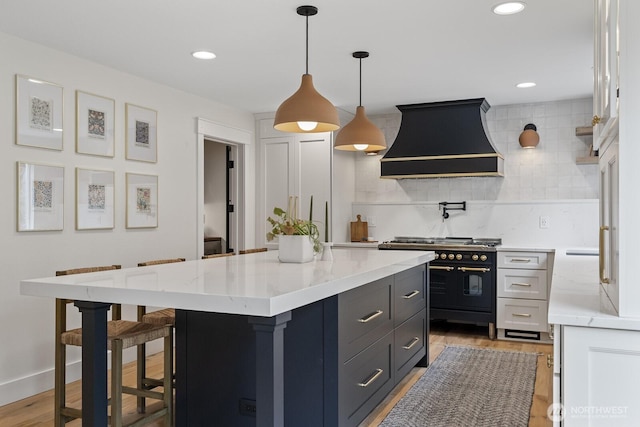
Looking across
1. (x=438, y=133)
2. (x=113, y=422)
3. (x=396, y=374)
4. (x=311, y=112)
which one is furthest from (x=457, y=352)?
(x=113, y=422)

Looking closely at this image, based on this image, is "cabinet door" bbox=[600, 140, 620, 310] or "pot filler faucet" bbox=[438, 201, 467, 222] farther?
"pot filler faucet" bbox=[438, 201, 467, 222]

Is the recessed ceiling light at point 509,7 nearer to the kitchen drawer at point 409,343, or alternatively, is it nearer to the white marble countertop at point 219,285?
the white marble countertop at point 219,285

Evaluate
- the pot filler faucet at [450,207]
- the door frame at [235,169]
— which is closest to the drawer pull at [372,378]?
the door frame at [235,169]

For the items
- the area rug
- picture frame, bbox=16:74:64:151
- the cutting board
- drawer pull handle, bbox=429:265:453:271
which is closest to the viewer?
the area rug

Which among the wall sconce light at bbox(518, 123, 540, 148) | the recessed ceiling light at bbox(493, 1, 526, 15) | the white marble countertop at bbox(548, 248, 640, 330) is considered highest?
the recessed ceiling light at bbox(493, 1, 526, 15)

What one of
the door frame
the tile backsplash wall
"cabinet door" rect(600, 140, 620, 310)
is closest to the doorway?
the door frame

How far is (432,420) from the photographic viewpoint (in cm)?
298

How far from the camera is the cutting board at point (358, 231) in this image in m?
6.02

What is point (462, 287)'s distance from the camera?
16.6 ft

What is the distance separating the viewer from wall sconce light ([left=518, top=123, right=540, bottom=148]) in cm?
524

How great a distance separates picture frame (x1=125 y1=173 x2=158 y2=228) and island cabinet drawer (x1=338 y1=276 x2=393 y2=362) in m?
2.27

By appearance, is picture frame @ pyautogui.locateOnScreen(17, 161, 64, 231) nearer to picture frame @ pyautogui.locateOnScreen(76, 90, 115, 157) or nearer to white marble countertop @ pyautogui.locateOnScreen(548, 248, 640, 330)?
picture frame @ pyautogui.locateOnScreen(76, 90, 115, 157)

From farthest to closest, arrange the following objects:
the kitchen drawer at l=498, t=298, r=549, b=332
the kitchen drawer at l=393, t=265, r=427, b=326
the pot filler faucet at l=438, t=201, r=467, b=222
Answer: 1. the pot filler faucet at l=438, t=201, r=467, b=222
2. the kitchen drawer at l=498, t=298, r=549, b=332
3. the kitchen drawer at l=393, t=265, r=427, b=326

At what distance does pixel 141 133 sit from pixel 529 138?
3629mm
